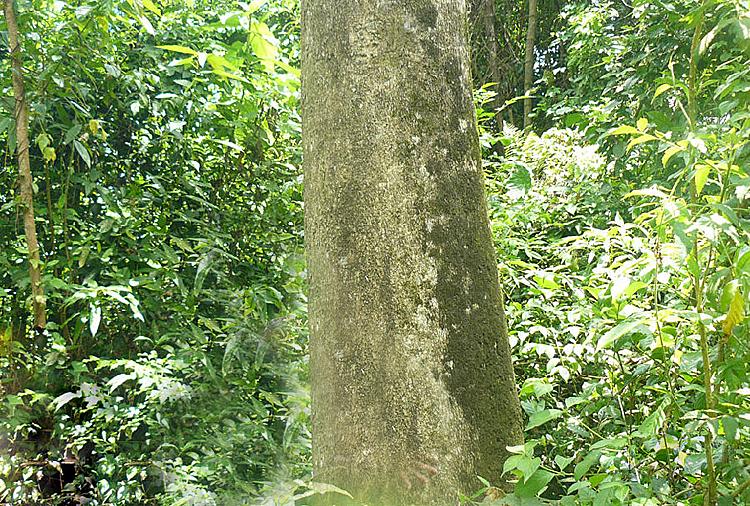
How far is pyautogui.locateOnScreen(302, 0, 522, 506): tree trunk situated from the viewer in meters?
1.52

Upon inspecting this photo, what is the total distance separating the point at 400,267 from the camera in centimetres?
157

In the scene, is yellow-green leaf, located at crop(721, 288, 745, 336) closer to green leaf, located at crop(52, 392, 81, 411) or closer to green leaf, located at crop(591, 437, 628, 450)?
green leaf, located at crop(591, 437, 628, 450)

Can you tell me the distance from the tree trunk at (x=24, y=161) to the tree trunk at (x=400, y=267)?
1327 millimetres

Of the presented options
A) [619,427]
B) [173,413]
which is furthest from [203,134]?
[619,427]

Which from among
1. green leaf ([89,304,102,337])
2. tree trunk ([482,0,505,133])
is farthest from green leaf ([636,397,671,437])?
tree trunk ([482,0,505,133])

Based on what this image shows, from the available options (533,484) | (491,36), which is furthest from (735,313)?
(491,36)

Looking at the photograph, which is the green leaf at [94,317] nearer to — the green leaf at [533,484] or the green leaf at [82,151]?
the green leaf at [82,151]

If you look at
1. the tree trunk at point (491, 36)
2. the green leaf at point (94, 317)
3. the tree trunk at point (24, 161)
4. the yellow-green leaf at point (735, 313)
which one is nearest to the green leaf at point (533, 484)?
the yellow-green leaf at point (735, 313)

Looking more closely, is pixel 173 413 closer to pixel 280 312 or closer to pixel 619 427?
pixel 280 312

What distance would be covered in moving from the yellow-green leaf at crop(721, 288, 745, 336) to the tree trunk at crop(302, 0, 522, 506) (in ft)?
1.64

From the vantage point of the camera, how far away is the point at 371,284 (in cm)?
157

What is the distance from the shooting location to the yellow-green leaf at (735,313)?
1315 millimetres

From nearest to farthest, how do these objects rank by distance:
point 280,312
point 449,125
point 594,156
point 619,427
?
point 449,125
point 619,427
point 280,312
point 594,156

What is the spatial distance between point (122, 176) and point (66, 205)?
25cm
